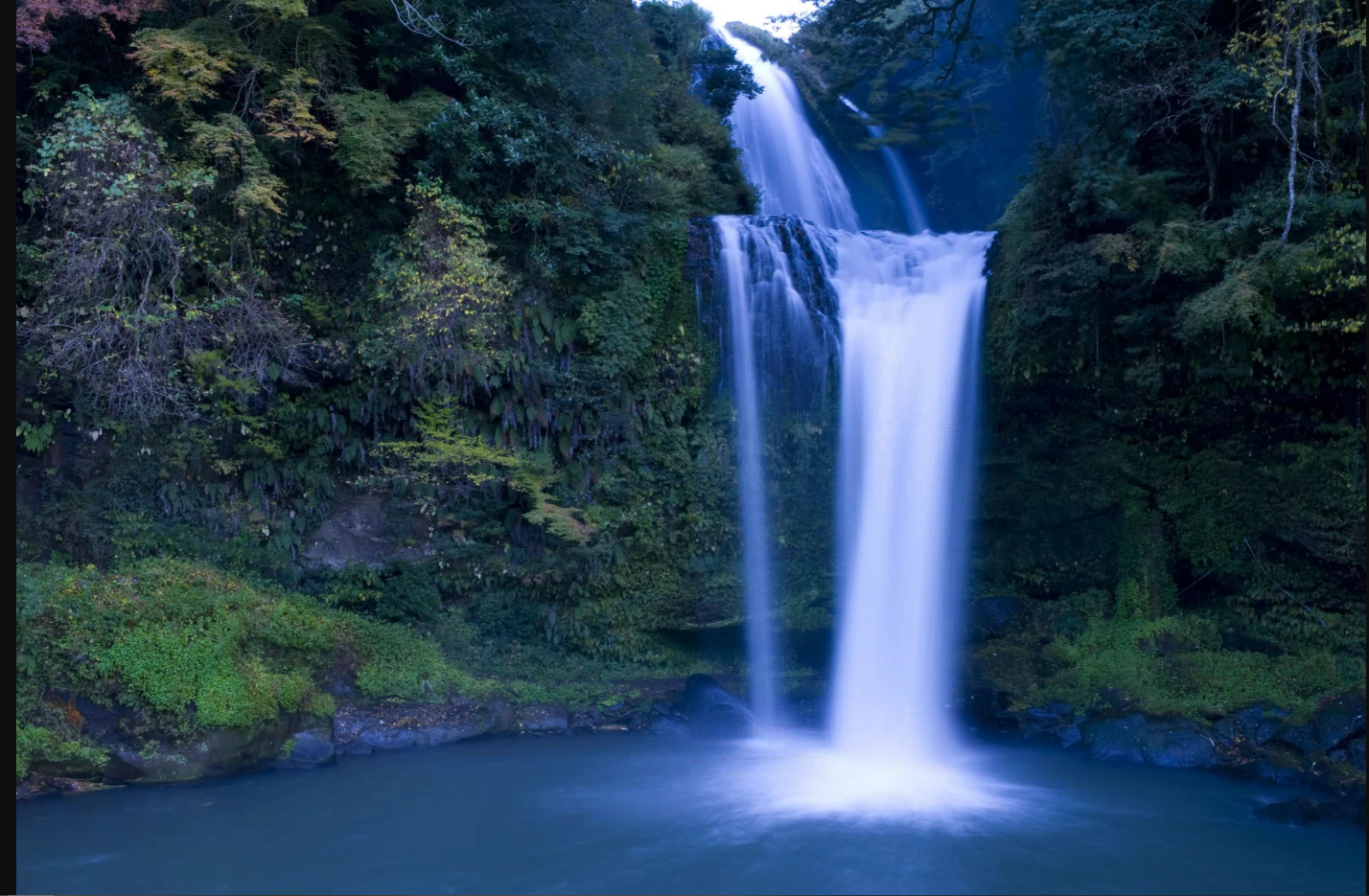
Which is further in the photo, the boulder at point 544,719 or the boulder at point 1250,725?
the boulder at point 544,719

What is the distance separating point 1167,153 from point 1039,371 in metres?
3.43

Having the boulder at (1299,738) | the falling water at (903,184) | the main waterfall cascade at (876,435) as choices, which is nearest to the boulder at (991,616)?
the main waterfall cascade at (876,435)

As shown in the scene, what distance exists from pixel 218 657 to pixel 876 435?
355 inches

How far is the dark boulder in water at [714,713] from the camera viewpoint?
12.8 m

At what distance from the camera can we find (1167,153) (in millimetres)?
12688

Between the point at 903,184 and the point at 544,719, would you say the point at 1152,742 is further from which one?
the point at 903,184

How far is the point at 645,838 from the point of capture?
8.92 meters

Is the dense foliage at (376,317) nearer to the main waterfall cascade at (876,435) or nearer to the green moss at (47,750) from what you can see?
the main waterfall cascade at (876,435)

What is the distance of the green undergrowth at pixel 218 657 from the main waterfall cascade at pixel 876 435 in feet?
10.4

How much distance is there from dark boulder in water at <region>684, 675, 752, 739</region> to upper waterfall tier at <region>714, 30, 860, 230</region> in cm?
1138

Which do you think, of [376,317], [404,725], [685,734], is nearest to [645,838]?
[685,734]

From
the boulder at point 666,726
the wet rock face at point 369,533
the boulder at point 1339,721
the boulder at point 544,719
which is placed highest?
the wet rock face at point 369,533

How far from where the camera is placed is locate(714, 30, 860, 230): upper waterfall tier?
2125cm

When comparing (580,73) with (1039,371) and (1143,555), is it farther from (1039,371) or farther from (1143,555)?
(1143,555)
